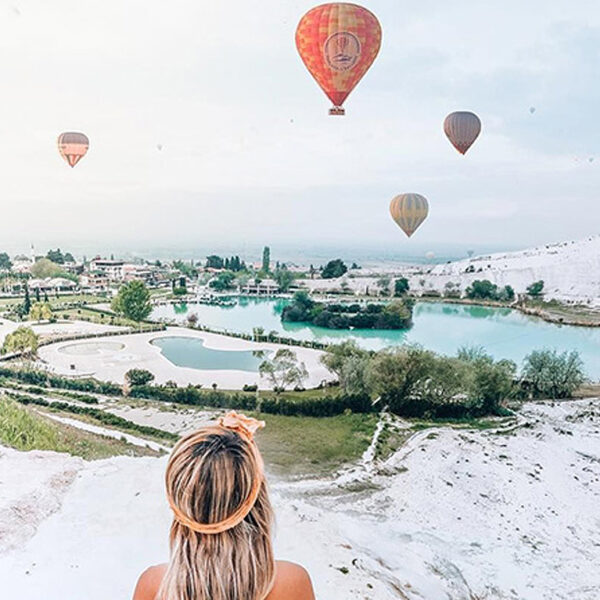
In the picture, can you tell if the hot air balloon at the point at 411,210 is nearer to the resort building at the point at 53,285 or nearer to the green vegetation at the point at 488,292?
the resort building at the point at 53,285

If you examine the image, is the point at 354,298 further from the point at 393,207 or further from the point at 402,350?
the point at 402,350

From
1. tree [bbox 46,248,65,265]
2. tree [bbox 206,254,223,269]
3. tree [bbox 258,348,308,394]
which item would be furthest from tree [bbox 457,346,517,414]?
tree [bbox 206,254,223,269]

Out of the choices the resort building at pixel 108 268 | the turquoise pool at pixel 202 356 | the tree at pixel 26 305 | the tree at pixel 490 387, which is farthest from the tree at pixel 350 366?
the resort building at pixel 108 268

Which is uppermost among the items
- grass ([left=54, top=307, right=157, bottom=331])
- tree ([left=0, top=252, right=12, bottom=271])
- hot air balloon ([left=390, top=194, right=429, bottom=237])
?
hot air balloon ([left=390, top=194, right=429, bottom=237])

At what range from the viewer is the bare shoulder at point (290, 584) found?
0.71 meters

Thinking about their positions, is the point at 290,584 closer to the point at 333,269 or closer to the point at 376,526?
the point at 376,526

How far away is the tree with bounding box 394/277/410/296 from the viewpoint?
1830 centimetres

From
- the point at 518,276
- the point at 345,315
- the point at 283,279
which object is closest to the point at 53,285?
the point at 345,315

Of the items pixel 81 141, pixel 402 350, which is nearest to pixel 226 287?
pixel 81 141

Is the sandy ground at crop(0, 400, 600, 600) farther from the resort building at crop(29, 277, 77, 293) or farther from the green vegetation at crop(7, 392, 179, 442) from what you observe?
the resort building at crop(29, 277, 77, 293)

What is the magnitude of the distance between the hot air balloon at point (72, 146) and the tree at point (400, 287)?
11.5m

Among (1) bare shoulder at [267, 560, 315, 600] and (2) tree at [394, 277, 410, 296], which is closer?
(1) bare shoulder at [267, 560, 315, 600]

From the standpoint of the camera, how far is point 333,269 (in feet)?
62.0

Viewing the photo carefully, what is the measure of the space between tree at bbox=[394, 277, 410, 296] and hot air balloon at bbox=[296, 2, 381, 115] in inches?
487
